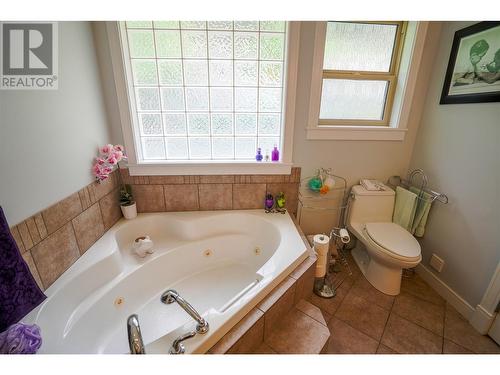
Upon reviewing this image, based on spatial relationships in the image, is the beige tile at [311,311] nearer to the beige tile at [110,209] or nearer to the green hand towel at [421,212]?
the green hand towel at [421,212]

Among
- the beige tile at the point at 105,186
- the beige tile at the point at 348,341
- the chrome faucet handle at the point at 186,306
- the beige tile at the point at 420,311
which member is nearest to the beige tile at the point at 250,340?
the chrome faucet handle at the point at 186,306

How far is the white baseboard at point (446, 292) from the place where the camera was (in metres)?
1.52

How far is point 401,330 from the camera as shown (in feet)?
4.76

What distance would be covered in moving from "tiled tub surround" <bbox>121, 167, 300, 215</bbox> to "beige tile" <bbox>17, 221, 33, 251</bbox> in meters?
0.84

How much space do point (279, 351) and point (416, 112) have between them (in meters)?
2.06

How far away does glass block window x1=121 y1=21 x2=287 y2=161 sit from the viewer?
5.32 ft

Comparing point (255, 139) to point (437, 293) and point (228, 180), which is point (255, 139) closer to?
point (228, 180)

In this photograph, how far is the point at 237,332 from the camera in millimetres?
1037

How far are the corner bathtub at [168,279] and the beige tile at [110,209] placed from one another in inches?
2.5

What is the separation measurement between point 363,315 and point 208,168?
5.24 feet

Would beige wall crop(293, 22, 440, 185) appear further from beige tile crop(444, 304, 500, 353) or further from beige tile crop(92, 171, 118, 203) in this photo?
beige tile crop(92, 171, 118, 203)
